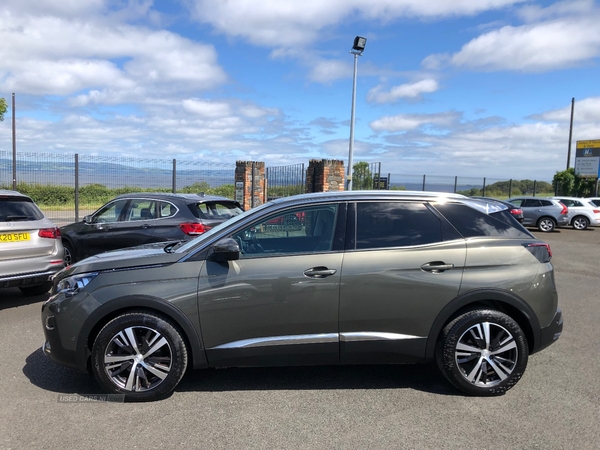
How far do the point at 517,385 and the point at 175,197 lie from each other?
19.2 ft

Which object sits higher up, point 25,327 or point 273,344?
point 273,344

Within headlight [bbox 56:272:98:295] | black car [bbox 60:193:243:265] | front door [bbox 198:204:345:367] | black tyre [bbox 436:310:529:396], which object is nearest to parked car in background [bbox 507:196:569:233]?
black car [bbox 60:193:243:265]

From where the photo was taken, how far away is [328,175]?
15805 mm

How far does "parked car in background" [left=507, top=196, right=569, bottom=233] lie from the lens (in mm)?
21000

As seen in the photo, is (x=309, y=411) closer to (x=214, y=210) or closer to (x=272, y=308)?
(x=272, y=308)

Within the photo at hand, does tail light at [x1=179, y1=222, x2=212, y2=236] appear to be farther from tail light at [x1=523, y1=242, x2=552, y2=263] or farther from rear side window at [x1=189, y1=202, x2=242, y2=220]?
tail light at [x1=523, y1=242, x2=552, y2=263]

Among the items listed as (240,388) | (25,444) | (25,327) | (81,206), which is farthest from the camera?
(81,206)

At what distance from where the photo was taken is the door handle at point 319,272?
12.6 feet

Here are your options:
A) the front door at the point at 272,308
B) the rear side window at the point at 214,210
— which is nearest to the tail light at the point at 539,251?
the front door at the point at 272,308

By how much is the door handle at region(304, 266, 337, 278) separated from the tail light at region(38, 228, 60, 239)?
15.1 feet

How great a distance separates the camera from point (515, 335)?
396cm

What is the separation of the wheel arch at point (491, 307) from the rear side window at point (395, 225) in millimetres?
550

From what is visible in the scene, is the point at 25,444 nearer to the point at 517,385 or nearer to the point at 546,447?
the point at 546,447

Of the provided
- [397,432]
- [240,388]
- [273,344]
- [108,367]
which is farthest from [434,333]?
[108,367]
